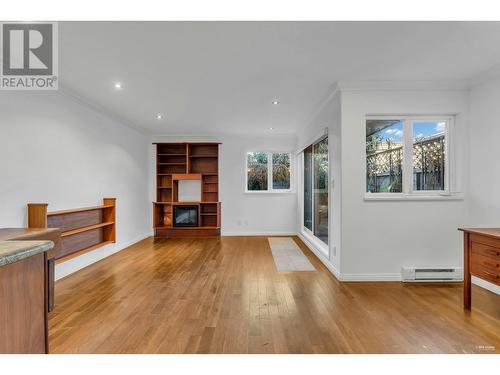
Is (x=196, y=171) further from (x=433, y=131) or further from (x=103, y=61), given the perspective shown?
(x=433, y=131)

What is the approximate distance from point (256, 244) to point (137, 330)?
3556mm

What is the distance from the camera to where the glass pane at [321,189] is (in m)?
4.38

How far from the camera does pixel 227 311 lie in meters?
2.52

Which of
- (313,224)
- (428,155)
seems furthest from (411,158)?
(313,224)

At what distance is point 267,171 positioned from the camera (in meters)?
6.75

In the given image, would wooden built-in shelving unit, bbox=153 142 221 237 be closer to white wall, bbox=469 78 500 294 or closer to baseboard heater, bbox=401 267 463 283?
baseboard heater, bbox=401 267 463 283

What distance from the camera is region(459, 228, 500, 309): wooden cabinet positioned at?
91.2 inches

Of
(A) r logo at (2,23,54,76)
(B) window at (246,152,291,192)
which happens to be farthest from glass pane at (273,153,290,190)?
(A) r logo at (2,23,54,76)

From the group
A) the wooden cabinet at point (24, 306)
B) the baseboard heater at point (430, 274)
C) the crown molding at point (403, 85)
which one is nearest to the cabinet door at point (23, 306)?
the wooden cabinet at point (24, 306)

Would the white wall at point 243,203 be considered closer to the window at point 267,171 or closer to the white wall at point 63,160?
the window at point 267,171

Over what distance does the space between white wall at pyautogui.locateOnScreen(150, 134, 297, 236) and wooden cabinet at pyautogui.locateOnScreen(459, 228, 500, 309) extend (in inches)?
163

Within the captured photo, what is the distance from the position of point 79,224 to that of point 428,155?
194 inches

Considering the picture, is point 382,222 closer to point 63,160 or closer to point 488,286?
point 488,286
